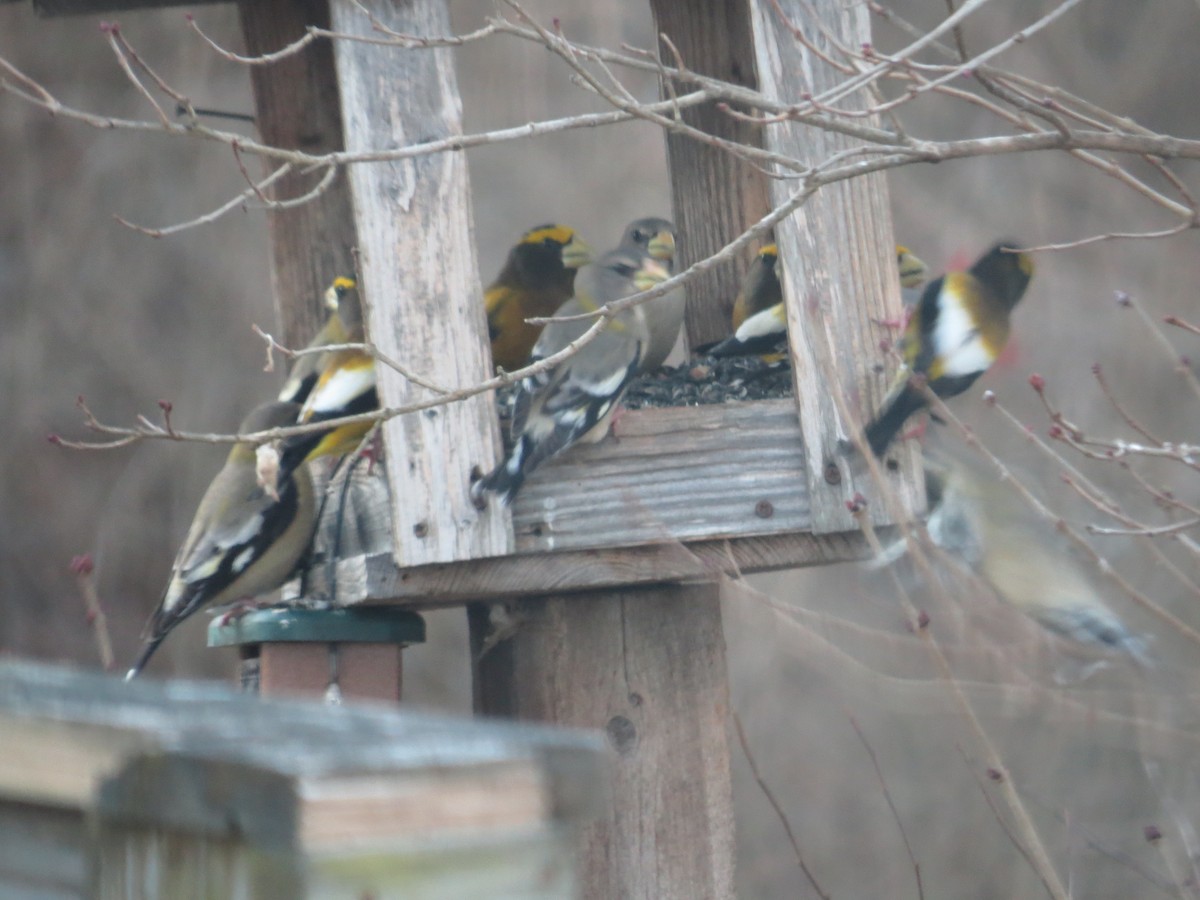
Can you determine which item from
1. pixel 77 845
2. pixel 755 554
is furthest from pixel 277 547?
pixel 77 845

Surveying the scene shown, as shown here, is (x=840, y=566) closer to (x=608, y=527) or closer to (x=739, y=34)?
(x=608, y=527)

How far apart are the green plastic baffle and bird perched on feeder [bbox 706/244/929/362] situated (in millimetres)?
892

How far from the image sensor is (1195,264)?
25.6 feet

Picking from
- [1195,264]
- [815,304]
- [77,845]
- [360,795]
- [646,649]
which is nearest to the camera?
[360,795]

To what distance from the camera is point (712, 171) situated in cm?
397

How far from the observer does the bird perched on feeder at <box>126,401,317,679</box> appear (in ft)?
11.8

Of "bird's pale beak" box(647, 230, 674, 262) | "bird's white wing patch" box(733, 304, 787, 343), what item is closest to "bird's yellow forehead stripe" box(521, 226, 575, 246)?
"bird's pale beak" box(647, 230, 674, 262)

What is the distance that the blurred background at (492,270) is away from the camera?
7867 millimetres

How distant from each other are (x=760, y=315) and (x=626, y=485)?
22.9 inches

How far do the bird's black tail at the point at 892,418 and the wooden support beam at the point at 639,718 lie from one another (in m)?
0.56

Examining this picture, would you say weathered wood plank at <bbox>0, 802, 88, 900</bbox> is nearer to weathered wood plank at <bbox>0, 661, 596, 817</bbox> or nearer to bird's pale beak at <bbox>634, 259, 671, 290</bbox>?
weathered wood plank at <bbox>0, 661, 596, 817</bbox>

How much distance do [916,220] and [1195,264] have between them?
1321 millimetres

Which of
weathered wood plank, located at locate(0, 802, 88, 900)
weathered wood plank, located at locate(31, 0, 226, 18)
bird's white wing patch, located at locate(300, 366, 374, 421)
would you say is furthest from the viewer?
weathered wood plank, located at locate(31, 0, 226, 18)

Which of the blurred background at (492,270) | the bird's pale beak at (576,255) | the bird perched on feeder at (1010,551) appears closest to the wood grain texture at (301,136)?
the bird's pale beak at (576,255)
